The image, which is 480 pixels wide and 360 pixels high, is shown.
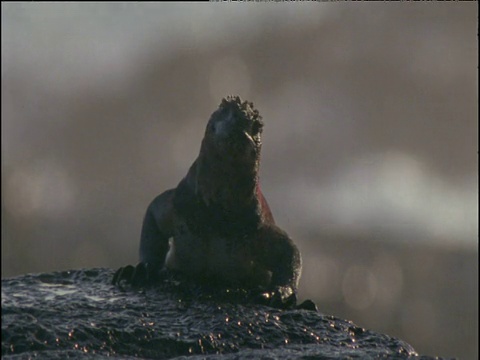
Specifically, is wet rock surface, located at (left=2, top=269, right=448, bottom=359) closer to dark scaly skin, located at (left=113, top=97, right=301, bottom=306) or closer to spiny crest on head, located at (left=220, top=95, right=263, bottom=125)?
dark scaly skin, located at (left=113, top=97, right=301, bottom=306)

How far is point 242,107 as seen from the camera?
7832 mm

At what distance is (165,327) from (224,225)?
1.40m

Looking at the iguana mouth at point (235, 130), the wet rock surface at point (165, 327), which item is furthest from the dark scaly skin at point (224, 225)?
the wet rock surface at point (165, 327)

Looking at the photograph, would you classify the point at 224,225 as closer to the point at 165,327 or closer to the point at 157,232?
the point at 157,232

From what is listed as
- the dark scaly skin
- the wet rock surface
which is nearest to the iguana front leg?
the dark scaly skin

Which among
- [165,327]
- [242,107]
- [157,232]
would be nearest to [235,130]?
[242,107]

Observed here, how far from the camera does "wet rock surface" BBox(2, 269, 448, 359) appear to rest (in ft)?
21.2

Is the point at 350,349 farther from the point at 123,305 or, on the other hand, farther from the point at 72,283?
the point at 72,283

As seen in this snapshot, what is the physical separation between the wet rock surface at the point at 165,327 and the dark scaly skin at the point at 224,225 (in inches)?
11.2

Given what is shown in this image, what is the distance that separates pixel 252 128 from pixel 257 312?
134cm

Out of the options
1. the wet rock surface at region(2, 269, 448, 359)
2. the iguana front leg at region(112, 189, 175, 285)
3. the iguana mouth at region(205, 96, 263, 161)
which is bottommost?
the wet rock surface at region(2, 269, 448, 359)

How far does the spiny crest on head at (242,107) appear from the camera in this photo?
779cm

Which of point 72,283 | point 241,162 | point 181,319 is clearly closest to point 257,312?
point 181,319

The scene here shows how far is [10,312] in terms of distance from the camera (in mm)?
6609
